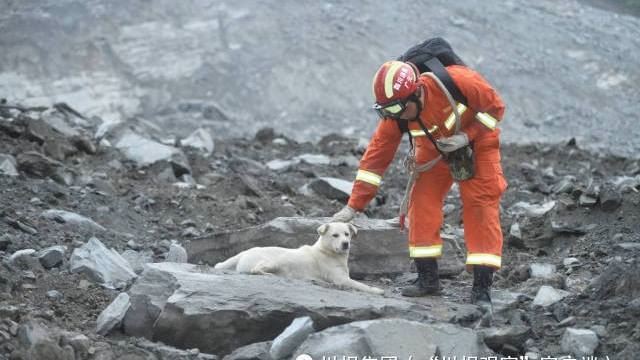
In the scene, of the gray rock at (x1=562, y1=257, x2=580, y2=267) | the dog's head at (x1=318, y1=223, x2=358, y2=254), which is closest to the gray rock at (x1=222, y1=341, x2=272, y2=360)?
the dog's head at (x1=318, y1=223, x2=358, y2=254)

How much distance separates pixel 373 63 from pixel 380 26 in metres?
1.56

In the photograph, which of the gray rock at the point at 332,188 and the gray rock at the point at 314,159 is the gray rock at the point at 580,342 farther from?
the gray rock at the point at 314,159

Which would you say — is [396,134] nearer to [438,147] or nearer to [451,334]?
[438,147]

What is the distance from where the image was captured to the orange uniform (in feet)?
21.1

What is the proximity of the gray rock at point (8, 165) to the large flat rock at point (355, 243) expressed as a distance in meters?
3.05

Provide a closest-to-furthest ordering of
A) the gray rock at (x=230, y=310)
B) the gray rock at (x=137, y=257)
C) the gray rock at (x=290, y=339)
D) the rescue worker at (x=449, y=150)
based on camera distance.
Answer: the gray rock at (x=290, y=339)
the gray rock at (x=230, y=310)
the rescue worker at (x=449, y=150)
the gray rock at (x=137, y=257)

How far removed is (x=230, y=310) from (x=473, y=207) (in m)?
1.96

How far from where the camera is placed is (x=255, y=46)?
2042 cm

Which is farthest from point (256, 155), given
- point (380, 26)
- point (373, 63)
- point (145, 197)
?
point (380, 26)

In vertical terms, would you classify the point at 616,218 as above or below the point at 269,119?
above

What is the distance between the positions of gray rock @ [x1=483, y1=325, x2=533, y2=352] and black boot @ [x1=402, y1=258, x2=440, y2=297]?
46.3 inches

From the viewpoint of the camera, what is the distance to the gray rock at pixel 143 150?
39.9 ft

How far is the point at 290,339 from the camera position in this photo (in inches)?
213

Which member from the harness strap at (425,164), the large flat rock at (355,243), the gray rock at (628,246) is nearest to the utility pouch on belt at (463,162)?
the harness strap at (425,164)
